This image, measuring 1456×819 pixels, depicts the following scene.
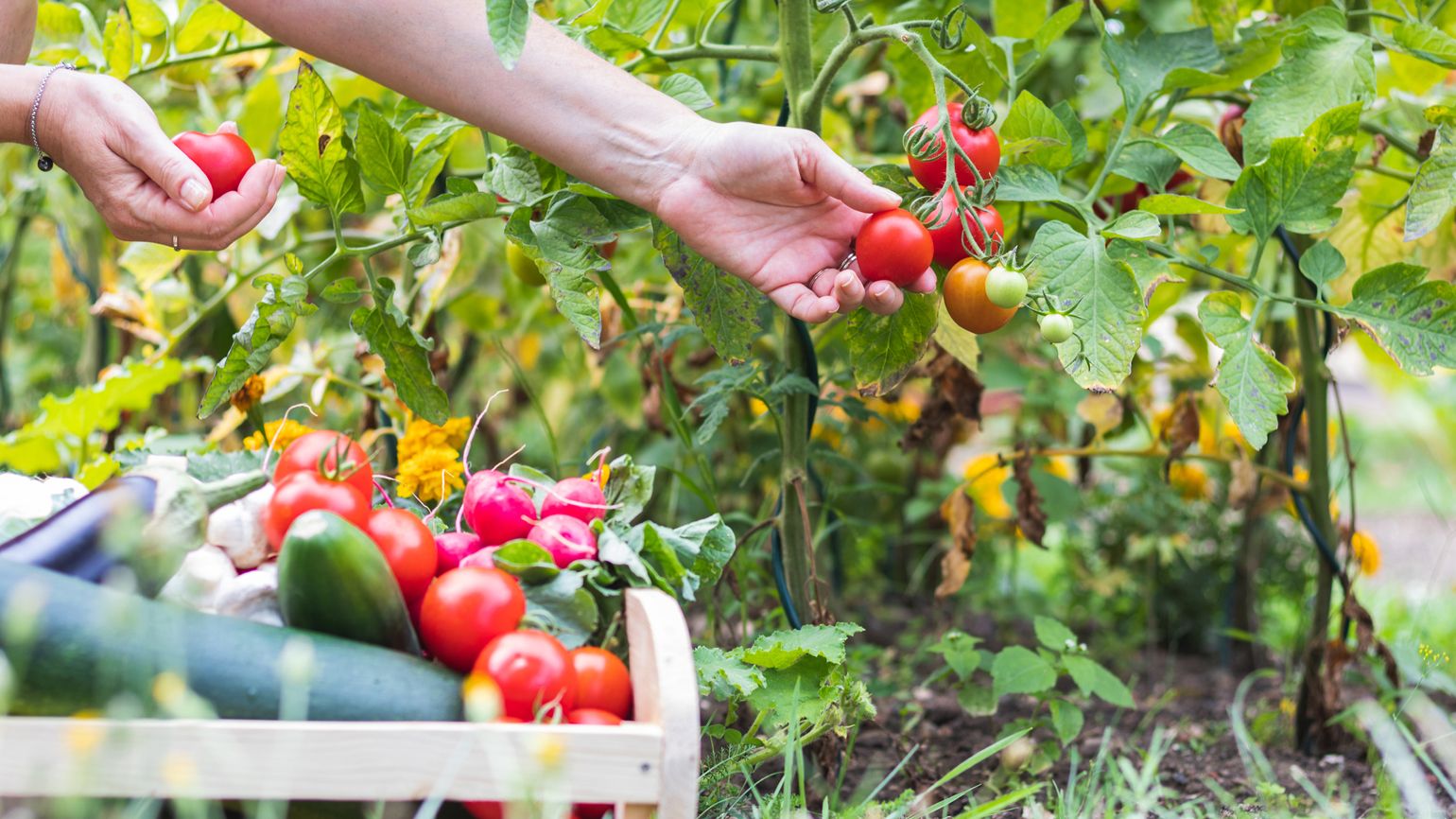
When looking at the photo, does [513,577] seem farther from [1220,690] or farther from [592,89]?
[1220,690]

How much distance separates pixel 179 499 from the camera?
0.93 m

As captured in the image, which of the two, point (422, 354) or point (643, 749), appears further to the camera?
point (422, 354)

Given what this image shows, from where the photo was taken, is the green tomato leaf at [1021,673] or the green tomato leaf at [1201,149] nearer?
the green tomato leaf at [1201,149]

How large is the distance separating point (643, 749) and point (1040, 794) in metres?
0.87

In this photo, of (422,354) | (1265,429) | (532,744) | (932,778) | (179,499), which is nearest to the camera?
(532,744)

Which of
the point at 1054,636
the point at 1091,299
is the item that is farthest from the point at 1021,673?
the point at 1091,299

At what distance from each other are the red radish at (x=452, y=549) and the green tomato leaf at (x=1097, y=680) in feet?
2.75

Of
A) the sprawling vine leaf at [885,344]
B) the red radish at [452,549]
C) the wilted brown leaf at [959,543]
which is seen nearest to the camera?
the red radish at [452,549]

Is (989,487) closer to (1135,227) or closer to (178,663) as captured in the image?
(1135,227)

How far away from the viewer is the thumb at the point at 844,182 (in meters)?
1.19

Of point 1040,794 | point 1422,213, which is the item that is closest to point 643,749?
point 1040,794

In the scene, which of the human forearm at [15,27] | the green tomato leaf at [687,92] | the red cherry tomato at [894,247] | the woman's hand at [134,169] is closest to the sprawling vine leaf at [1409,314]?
the red cherry tomato at [894,247]

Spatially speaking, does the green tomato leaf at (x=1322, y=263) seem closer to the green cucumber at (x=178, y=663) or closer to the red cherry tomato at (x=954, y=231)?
the red cherry tomato at (x=954, y=231)

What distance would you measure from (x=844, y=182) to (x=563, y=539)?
0.47 m
